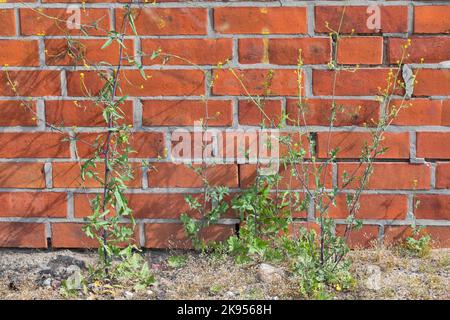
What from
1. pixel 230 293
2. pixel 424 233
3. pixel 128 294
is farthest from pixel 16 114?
pixel 424 233

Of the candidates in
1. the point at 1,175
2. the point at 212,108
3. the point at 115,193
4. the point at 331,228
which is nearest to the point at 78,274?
the point at 115,193

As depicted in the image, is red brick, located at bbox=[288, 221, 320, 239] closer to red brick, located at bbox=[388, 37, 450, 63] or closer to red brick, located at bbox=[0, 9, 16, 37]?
red brick, located at bbox=[388, 37, 450, 63]

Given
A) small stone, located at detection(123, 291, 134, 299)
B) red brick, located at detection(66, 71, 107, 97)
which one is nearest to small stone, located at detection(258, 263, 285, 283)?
small stone, located at detection(123, 291, 134, 299)

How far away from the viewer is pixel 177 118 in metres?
2.62

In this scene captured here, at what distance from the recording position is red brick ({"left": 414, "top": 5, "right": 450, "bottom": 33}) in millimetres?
2520

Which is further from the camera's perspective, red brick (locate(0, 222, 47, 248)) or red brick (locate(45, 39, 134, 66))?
red brick (locate(0, 222, 47, 248))

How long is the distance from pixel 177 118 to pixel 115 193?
1.43 ft

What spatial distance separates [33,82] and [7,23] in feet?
0.80

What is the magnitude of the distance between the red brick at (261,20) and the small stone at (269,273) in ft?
2.89

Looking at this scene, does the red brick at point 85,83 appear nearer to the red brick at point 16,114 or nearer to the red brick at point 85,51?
the red brick at point 85,51

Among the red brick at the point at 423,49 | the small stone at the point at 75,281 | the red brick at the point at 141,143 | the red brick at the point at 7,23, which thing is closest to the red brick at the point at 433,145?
the red brick at the point at 423,49

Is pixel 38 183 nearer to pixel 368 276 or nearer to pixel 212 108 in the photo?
pixel 212 108

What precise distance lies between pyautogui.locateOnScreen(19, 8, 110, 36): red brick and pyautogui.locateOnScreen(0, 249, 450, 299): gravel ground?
2.86ft

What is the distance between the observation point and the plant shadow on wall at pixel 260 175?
2475 mm
